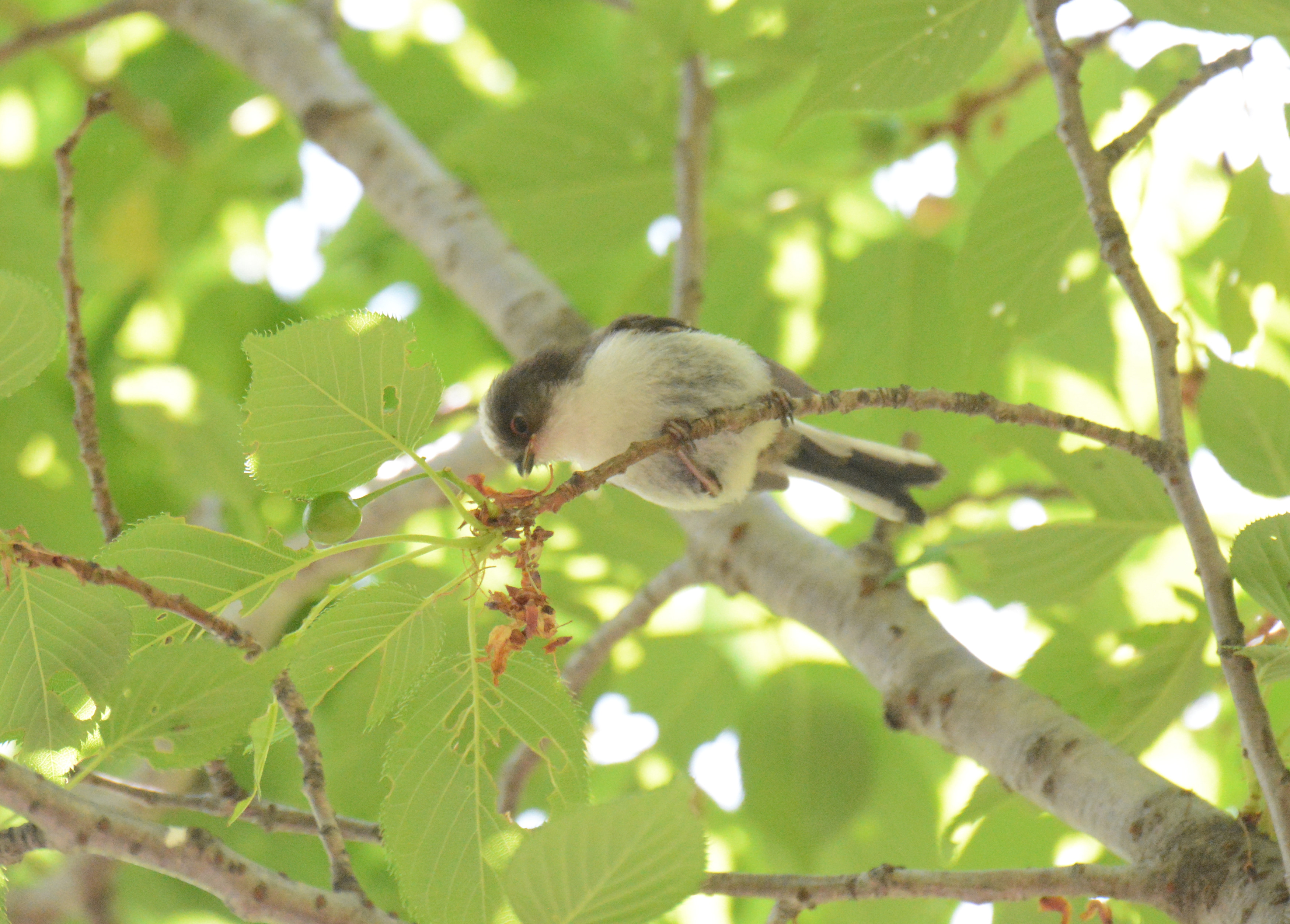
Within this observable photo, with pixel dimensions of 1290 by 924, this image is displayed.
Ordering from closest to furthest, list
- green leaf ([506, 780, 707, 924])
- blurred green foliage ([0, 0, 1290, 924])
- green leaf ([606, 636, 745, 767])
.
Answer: green leaf ([506, 780, 707, 924]), blurred green foliage ([0, 0, 1290, 924]), green leaf ([606, 636, 745, 767])

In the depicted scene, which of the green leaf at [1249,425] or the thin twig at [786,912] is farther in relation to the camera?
the green leaf at [1249,425]

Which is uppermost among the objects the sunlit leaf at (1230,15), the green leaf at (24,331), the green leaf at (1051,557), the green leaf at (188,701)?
the sunlit leaf at (1230,15)

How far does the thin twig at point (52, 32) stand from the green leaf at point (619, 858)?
3.42 metres

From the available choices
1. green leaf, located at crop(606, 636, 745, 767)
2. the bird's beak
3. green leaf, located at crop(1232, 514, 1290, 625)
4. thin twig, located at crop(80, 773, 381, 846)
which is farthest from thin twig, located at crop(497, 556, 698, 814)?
green leaf, located at crop(1232, 514, 1290, 625)

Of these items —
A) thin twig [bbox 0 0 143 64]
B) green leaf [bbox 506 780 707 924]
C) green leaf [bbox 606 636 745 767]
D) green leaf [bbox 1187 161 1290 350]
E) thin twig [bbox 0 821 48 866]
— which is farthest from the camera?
thin twig [bbox 0 0 143 64]

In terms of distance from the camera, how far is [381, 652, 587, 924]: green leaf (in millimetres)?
1526

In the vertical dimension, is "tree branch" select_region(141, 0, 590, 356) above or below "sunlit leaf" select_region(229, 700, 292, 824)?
above

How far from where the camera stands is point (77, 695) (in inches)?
60.1

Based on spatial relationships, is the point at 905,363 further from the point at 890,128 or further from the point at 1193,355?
the point at 890,128

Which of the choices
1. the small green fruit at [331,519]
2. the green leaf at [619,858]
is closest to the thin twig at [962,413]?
the small green fruit at [331,519]

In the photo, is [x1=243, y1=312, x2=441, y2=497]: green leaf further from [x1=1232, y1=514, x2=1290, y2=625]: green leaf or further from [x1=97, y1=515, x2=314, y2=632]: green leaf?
[x1=1232, y1=514, x2=1290, y2=625]: green leaf

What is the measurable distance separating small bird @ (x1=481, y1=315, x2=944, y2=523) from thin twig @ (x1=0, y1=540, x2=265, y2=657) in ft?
4.10

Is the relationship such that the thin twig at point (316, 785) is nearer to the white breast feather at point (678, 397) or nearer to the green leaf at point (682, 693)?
the white breast feather at point (678, 397)

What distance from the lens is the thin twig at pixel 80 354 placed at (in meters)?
1.89
